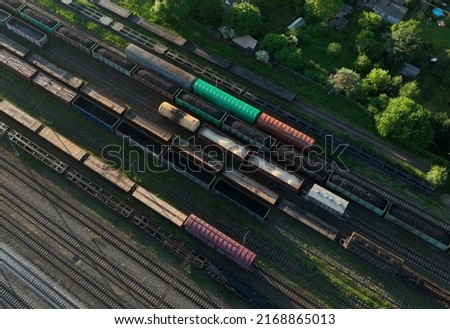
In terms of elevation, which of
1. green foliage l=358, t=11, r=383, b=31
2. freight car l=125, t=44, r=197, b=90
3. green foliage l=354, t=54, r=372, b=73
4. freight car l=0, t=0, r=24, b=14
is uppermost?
green foliage l=358, t=11, r=383, b=31

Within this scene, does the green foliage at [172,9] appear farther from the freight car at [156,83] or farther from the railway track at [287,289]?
the railway track at [287,289]

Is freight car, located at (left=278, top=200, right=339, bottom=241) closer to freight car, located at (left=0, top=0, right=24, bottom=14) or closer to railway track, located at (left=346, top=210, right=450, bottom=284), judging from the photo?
railway track, located at (left=346, top=210, right=450, bottom=284)

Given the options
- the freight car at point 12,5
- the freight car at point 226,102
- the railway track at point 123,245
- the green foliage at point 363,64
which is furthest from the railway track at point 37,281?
the green foliage at point 363,64

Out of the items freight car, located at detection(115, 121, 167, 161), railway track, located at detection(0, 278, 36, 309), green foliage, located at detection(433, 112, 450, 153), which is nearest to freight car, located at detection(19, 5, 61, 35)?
freight car, located at detection(115, 121, 167, 161)

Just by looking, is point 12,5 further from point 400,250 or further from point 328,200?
point 400,250

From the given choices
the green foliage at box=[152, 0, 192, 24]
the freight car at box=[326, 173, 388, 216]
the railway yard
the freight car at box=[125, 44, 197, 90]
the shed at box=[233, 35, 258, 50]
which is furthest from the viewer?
the shed at box=[233, 35, 258, 50]

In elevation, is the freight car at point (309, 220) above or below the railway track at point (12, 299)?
above

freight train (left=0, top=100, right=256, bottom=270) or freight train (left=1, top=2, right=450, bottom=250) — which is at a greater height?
freight train (left=1, top=2, right=450, bottom=250)
